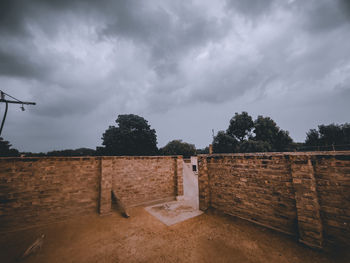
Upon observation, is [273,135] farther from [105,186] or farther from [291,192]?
[105,186]

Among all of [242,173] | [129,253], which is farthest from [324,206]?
[129,253]

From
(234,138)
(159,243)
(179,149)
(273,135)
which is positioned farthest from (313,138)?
(159,243)

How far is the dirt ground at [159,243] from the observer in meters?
3.34

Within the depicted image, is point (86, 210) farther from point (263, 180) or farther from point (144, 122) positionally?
point (144, 122)

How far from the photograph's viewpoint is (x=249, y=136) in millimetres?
29406

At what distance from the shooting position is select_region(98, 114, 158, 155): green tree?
75.5 ft

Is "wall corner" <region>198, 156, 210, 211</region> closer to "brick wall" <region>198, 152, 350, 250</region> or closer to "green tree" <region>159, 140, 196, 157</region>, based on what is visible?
"brick wall" <region>198, 152, 350, 250</region>

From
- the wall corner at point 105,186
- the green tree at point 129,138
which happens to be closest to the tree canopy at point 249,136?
the green tree at point 129,138

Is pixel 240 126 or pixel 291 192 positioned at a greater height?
pixel 240 126

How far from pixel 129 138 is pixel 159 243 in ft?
68.4

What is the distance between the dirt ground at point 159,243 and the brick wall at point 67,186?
1.57 ft

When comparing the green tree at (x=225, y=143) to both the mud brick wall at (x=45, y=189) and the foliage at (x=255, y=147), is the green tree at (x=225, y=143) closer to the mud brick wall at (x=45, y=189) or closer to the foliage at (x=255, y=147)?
the foliage at (x=255, y=147)

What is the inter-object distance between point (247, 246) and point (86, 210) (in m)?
6.04

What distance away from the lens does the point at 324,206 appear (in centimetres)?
337
